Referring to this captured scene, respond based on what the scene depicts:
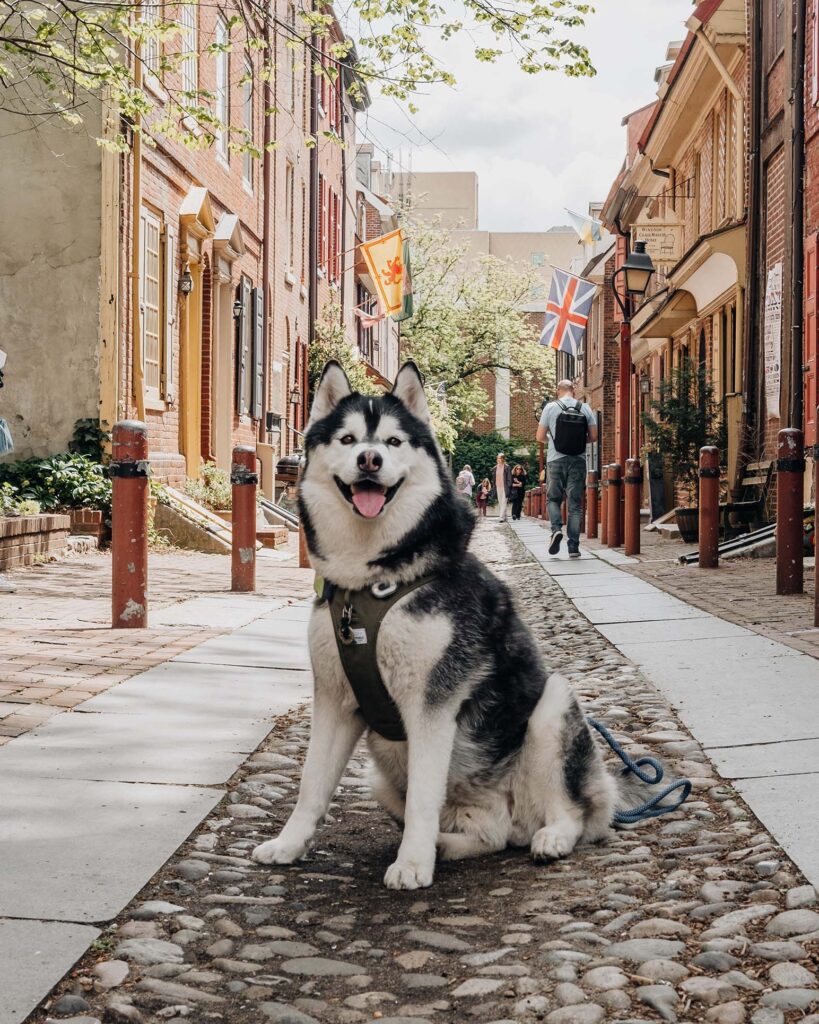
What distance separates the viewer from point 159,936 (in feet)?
9.19

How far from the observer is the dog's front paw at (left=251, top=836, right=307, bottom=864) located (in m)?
3.34

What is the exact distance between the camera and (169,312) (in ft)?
54.9

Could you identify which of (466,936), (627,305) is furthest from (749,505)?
(466,936)

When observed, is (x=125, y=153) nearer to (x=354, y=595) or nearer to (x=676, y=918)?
(x=354, y=595)

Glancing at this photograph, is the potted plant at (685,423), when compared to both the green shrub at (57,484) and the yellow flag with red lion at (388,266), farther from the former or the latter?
the yellow flag with red lion at (388,266)

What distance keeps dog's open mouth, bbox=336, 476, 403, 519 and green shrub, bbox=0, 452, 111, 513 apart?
10.5 metres

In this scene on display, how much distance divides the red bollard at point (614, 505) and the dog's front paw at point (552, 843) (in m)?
13.8

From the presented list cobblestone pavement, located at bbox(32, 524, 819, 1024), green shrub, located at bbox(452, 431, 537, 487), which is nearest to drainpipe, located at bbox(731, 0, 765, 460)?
cobblestone pavement, located at bbox(32, 524, 819, 1024)

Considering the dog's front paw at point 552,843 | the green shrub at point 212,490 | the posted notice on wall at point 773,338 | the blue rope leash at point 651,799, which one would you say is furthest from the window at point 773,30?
the dog's front paw at point 552,843

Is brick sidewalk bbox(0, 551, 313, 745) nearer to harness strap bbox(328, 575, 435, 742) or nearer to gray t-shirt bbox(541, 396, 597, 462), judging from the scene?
harness strap bbox(328, 575, 435, 742)

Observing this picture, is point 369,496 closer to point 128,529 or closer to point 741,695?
point 741,695

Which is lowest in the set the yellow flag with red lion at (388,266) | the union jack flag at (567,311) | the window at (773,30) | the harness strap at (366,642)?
the harness strap at (366,642)

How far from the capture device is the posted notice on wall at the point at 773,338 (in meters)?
15.8

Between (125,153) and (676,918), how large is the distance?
1321cm
